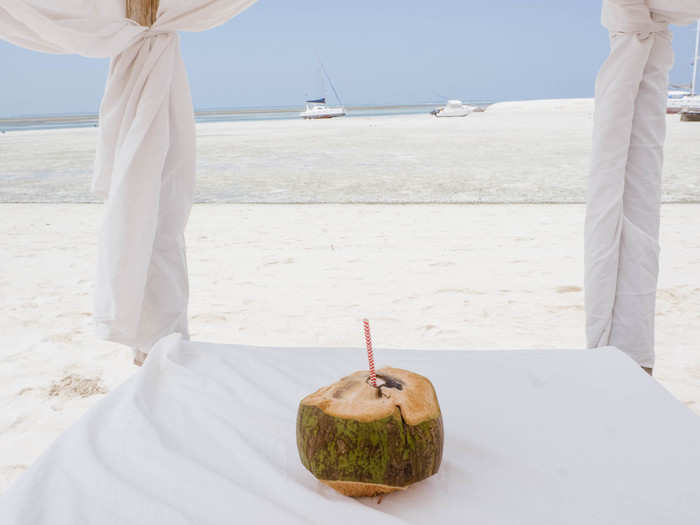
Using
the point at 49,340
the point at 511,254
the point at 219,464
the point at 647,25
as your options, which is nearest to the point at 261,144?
the point at 511,254

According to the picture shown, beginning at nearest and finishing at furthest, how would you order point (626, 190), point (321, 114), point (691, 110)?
point (626, 190), point (691, 110), point (321, 114)

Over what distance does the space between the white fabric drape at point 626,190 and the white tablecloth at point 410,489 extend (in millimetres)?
608

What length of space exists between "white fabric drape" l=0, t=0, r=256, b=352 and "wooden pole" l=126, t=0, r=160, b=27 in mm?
32

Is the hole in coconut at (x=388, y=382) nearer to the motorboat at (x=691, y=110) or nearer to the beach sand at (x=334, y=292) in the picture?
the beach sand at (x=334, y=292)

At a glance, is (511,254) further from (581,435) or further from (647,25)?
(581,435)

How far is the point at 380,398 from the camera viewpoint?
0.95 metres

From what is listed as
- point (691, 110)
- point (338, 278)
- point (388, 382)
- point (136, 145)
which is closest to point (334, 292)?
point (338, 278)

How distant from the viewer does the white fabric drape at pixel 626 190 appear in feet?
6.65

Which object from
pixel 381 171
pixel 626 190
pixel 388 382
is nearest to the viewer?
pixel 388 382

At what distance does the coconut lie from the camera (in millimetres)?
893

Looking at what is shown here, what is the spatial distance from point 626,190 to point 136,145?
171cm

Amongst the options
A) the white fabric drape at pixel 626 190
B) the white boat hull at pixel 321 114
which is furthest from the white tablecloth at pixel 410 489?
the white boat hull at pixel 321 114

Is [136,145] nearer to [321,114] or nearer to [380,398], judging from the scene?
[380,398]

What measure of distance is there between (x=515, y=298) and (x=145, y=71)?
2.16 metres
